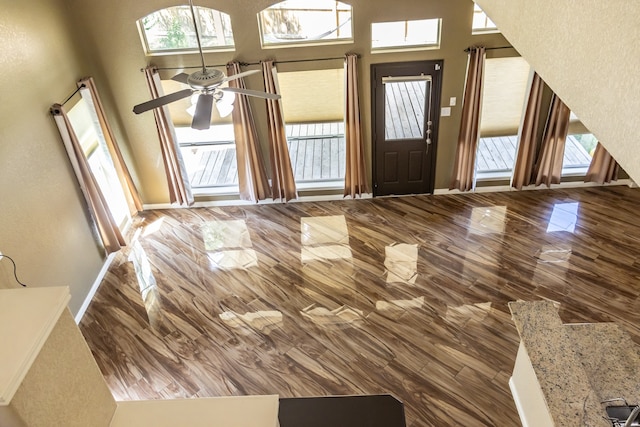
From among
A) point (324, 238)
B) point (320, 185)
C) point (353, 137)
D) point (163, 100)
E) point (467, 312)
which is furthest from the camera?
point (320, 185)

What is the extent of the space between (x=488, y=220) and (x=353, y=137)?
2091mm

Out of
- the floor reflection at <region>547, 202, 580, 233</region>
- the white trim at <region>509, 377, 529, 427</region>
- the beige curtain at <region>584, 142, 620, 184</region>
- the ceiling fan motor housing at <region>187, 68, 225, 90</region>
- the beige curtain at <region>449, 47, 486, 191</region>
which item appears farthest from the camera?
the beige curtain at <region>584, 142, 620, 184</region>

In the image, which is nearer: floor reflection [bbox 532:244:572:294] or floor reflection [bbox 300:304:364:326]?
floor reflection [bbox 300:304:364:326]

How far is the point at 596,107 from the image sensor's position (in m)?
1.64

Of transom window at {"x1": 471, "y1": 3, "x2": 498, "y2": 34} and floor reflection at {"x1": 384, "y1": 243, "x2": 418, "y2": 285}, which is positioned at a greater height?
transom window at {"x1": 471, "y1": 3, "x2": 498, "y2": 34}

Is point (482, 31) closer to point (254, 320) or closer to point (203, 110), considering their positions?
point (203, 110)

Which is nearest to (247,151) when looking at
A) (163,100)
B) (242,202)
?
(242,202)

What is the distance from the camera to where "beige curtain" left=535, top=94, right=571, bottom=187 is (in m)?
6.58

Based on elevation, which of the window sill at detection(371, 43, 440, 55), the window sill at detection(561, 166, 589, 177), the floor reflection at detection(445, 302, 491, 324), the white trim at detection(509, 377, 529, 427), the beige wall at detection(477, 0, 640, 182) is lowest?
the white trim at detection(509, 377, 529, 427)

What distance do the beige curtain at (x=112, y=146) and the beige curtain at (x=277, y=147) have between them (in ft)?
6.28

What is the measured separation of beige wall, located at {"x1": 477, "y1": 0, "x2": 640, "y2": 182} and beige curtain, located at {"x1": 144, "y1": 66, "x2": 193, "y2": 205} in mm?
5207

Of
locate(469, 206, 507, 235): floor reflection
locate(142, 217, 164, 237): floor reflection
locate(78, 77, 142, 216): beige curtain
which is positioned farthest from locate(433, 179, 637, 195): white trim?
locate(78, 77, 142, 216): beige curtain

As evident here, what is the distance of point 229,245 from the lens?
6.67 metres

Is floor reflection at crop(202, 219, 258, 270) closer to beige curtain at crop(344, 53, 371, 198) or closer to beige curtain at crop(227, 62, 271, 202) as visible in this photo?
beige curtain at crop(227, 62, 271, 202)
